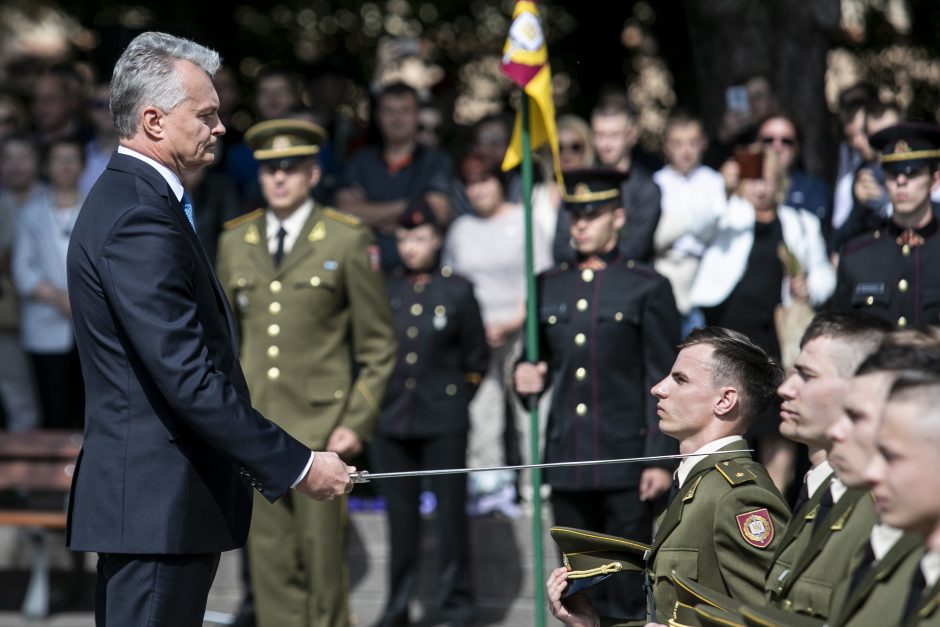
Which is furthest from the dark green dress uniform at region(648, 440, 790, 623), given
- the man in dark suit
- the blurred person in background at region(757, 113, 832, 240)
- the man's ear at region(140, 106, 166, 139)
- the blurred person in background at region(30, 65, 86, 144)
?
the blurred person in background at region(30, 65, 86, 144)

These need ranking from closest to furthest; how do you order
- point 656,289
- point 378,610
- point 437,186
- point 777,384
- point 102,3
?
point 777,384
point 656,289
point 378,610
point 437,186
point 102,3

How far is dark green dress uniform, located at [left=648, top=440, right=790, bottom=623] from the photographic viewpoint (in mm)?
4168

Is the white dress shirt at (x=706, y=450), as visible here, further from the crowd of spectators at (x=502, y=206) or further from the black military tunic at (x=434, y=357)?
the black military tunic at (x=434, y=357)

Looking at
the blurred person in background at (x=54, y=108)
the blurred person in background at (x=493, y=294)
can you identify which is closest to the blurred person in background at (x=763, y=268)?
the blurred person in background at (x=493, y=294)

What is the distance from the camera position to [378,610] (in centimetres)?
792

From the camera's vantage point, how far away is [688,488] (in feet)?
14.2

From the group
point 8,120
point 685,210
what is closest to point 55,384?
point 8,120

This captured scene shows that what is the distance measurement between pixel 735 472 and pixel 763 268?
336 cm

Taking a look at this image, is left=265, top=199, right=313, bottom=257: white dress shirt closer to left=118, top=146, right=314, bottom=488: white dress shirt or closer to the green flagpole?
the green flagpole

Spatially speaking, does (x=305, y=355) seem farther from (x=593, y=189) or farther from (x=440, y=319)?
(x=593, y=189)

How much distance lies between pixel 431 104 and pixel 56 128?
8.54 feet

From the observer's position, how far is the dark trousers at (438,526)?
748 cm

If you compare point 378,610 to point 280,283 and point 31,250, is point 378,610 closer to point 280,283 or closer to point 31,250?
point 280,283

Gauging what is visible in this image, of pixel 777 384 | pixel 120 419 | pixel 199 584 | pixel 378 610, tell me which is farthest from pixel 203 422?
pixel 378 610
